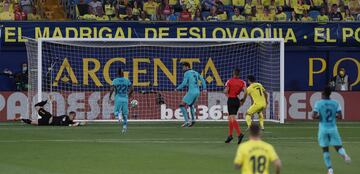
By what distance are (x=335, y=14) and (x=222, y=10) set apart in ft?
15.3

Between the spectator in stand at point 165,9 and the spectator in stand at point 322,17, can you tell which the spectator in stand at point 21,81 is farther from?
the spectator in stand at point 322,17

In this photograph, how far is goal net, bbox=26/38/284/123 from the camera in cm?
3653

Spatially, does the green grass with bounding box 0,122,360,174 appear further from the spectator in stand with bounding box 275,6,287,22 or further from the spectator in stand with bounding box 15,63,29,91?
the spectator in stand with bounding box 275,6,287,22

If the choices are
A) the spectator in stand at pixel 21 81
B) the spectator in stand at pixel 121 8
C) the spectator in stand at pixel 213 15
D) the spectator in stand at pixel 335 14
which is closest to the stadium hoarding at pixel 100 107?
the spectator in stand at pixel 21 81

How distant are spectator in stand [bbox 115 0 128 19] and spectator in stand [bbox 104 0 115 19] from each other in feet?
0.57

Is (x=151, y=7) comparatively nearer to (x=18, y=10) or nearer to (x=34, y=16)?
(x=34, y=16)

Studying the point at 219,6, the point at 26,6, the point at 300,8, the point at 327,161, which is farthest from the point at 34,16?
the point at 327,161

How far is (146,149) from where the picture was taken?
24547 mm

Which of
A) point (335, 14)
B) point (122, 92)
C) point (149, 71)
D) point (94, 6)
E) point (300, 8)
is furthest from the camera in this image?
point (300, 8)

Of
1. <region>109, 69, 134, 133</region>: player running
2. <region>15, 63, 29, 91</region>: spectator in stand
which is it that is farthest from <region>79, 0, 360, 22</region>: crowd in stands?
<region>109, 69, 134, 133</region>: player running

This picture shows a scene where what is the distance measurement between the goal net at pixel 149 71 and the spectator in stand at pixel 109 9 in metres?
2.41

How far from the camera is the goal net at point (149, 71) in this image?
36.5 metres

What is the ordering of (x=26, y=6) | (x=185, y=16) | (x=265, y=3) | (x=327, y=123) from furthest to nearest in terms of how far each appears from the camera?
(x=265, y=3) < (x=26, y=6) < (x=185, y=16) < (x=327, y=123)

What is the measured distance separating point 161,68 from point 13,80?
573cm
